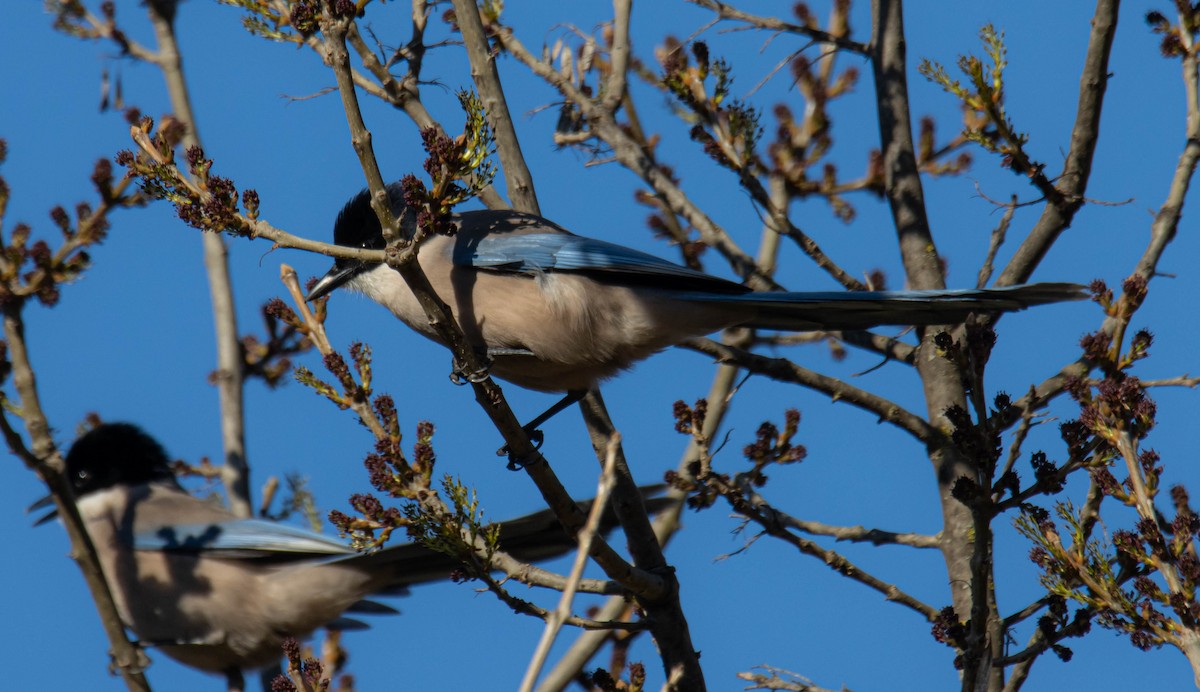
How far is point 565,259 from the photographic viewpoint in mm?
4855

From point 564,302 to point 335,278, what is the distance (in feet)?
3.42

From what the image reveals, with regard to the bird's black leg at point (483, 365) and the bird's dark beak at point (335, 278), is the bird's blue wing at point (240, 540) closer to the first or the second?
the bird's dark beak at point (335, 278)

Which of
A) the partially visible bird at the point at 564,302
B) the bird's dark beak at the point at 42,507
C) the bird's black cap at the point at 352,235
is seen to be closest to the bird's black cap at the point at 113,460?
the bird's dark beak at the point at 42,507

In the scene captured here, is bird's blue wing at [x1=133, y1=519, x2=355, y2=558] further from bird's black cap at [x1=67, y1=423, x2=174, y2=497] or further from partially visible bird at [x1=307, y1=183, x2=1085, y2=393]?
partially visible bird at [x1=307, y1=183, x2=1085, y2=393]

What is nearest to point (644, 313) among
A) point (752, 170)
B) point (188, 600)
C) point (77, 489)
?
point (752, 170)

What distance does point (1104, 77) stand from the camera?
16.3 ft

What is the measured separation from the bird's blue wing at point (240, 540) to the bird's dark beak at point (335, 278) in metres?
1.65

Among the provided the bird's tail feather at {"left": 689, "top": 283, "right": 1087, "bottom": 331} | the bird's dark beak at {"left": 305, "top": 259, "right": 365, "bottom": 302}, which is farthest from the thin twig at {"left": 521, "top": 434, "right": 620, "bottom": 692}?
the bird's dark beak at {"left": 305, "top": 259, "right": 365, "bottom": 302}

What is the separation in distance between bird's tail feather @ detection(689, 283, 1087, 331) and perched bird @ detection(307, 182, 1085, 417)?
12 millimetres

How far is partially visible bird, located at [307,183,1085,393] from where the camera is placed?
4723mm

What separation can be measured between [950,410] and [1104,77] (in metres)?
2.38

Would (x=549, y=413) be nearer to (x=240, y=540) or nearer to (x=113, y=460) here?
(x=240, y=540)

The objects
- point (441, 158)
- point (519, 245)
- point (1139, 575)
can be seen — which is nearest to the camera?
point (441, 158)

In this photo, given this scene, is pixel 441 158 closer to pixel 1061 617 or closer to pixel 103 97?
pixel 1061 617
